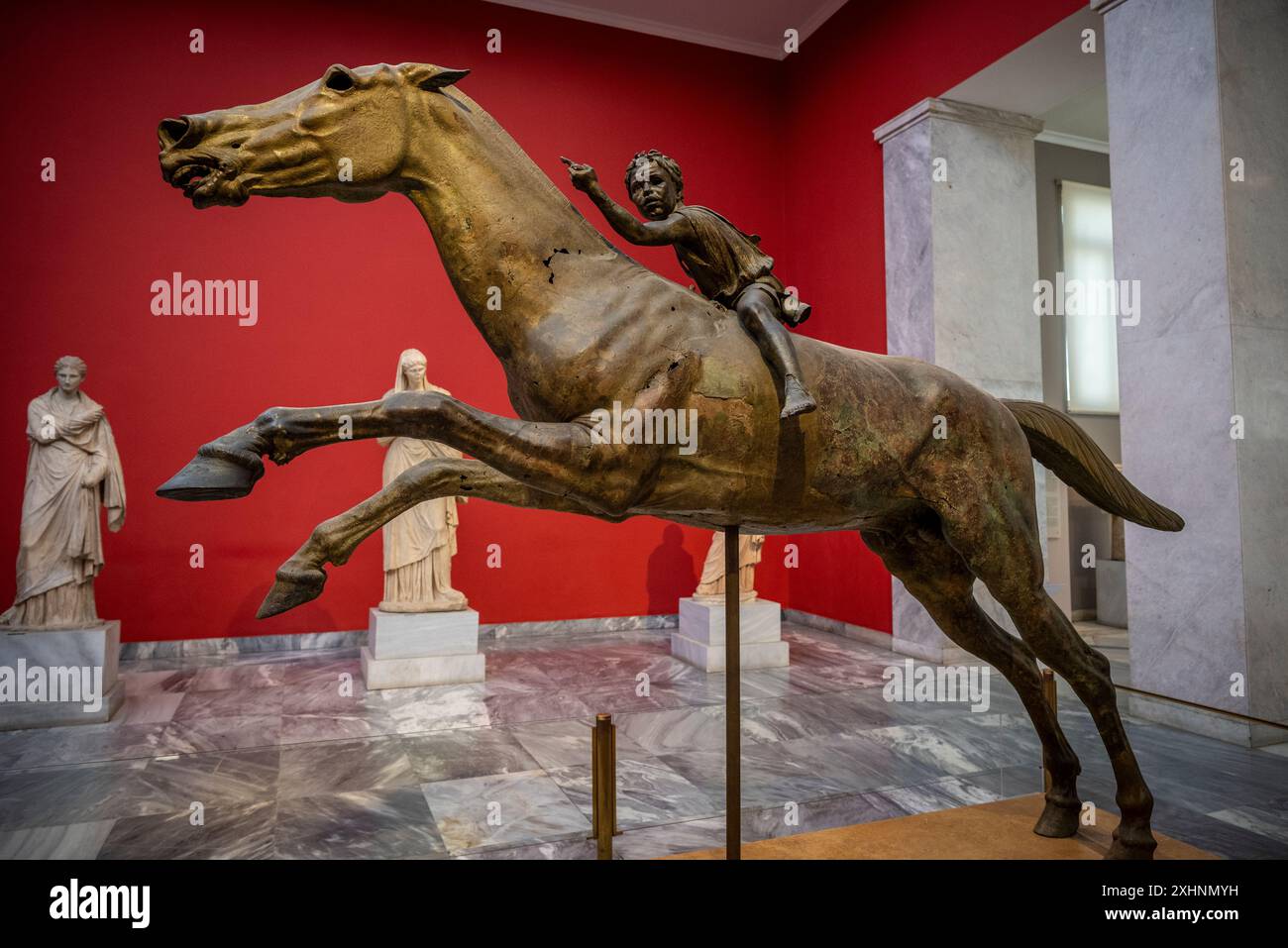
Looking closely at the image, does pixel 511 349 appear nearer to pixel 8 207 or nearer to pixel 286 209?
pixel 286 209

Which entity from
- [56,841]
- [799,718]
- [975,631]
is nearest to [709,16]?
[799,718]

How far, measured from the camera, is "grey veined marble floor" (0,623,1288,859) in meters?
3.88

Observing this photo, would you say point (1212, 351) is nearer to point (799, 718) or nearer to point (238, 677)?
point (799, 718)

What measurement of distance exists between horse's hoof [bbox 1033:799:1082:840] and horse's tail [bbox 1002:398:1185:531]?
48.1 inches

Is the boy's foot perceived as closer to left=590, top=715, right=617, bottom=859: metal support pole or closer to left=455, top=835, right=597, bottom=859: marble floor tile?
left=590, top=715, right=617, bottom=859: metal support pole

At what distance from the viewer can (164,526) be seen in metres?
8.27

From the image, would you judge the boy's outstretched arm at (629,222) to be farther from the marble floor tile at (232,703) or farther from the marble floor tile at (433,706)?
the marble floor tile at (232,703)

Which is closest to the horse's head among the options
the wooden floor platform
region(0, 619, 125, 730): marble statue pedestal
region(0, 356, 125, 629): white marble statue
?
the wooden floor platform

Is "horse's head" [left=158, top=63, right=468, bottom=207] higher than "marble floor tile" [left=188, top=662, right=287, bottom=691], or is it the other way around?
"horse's head" [left=158, top=63, right=468, bottom=207]

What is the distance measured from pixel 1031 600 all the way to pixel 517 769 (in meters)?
3.18

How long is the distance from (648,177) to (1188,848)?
131 inches

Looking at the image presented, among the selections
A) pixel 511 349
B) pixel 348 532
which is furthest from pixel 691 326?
pixel 348 532

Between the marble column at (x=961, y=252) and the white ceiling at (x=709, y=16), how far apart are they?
2696 mm

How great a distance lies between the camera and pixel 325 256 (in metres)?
8.95
